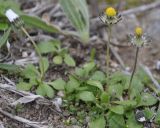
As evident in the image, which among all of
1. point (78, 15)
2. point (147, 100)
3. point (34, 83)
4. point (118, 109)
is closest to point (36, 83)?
→ point (34, 83)

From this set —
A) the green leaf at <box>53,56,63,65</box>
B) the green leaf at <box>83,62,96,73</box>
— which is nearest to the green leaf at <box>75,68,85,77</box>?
the green leaf at <box>83,62,96,73</box>

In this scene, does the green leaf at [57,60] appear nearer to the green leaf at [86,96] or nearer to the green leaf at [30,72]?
the green leaf at [30,72]

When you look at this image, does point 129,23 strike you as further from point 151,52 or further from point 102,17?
point 102,17

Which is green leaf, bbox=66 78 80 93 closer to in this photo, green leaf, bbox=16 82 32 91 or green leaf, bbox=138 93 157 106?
green leaf, bbox=16 82 32 91

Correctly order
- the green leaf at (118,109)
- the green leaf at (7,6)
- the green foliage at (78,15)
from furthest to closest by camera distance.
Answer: the green foliage at (78,15), the green leaf at (7,6), the green leaf at (118,109)

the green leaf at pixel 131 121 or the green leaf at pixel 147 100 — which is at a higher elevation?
the green leaf at pixel 147 100

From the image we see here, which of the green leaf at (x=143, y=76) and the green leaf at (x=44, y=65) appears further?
the green leaf at (x=143, y=76)

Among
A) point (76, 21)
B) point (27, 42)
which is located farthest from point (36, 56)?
point (76, 21)

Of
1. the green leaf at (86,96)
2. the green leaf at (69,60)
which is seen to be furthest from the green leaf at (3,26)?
the green leaf at (86,96)
